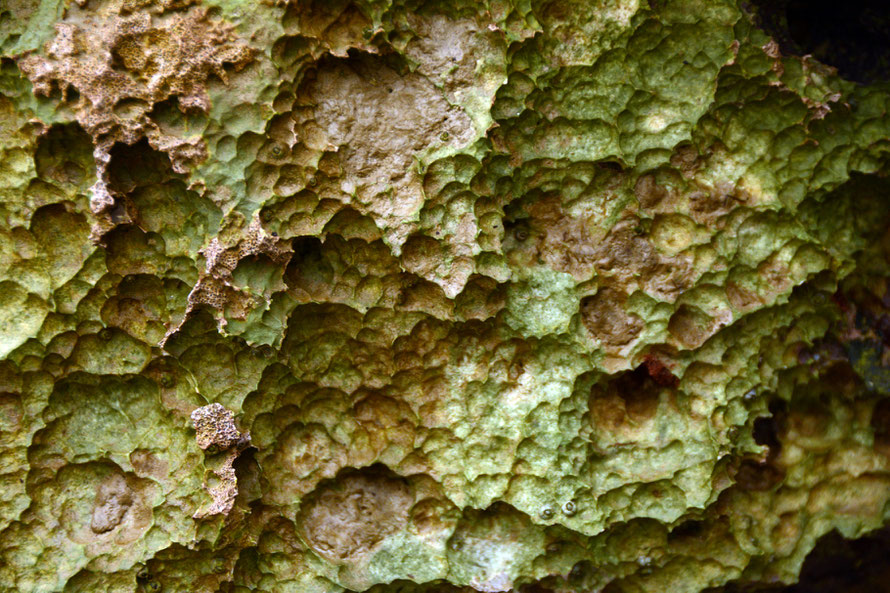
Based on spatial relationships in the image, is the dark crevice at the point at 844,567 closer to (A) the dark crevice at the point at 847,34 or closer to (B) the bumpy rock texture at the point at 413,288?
(B) the bumpy rock texture at the point at 413,288

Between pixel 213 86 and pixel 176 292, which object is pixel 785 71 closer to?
pixel 213 86

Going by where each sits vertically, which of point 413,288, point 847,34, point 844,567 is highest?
point 847,34

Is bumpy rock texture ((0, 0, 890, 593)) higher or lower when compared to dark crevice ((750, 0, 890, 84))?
lower

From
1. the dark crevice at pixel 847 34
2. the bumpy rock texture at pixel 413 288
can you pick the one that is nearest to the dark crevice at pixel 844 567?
the bumpy rock texture at pixel 413 288

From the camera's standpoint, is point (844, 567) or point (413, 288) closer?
point (413, 288)

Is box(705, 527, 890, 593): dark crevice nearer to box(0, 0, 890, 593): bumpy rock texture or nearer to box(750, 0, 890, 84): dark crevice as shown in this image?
box(0, 0, 890, 593): bumpy rock texture

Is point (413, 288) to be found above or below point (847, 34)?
below

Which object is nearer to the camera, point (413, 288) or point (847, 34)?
point (413, 288)

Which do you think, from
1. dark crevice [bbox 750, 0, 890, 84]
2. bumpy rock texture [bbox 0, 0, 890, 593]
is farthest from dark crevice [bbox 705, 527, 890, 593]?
dark crevice [bbox 750, 0, 890, 84]

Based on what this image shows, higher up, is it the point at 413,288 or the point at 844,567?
the point at 413,288
